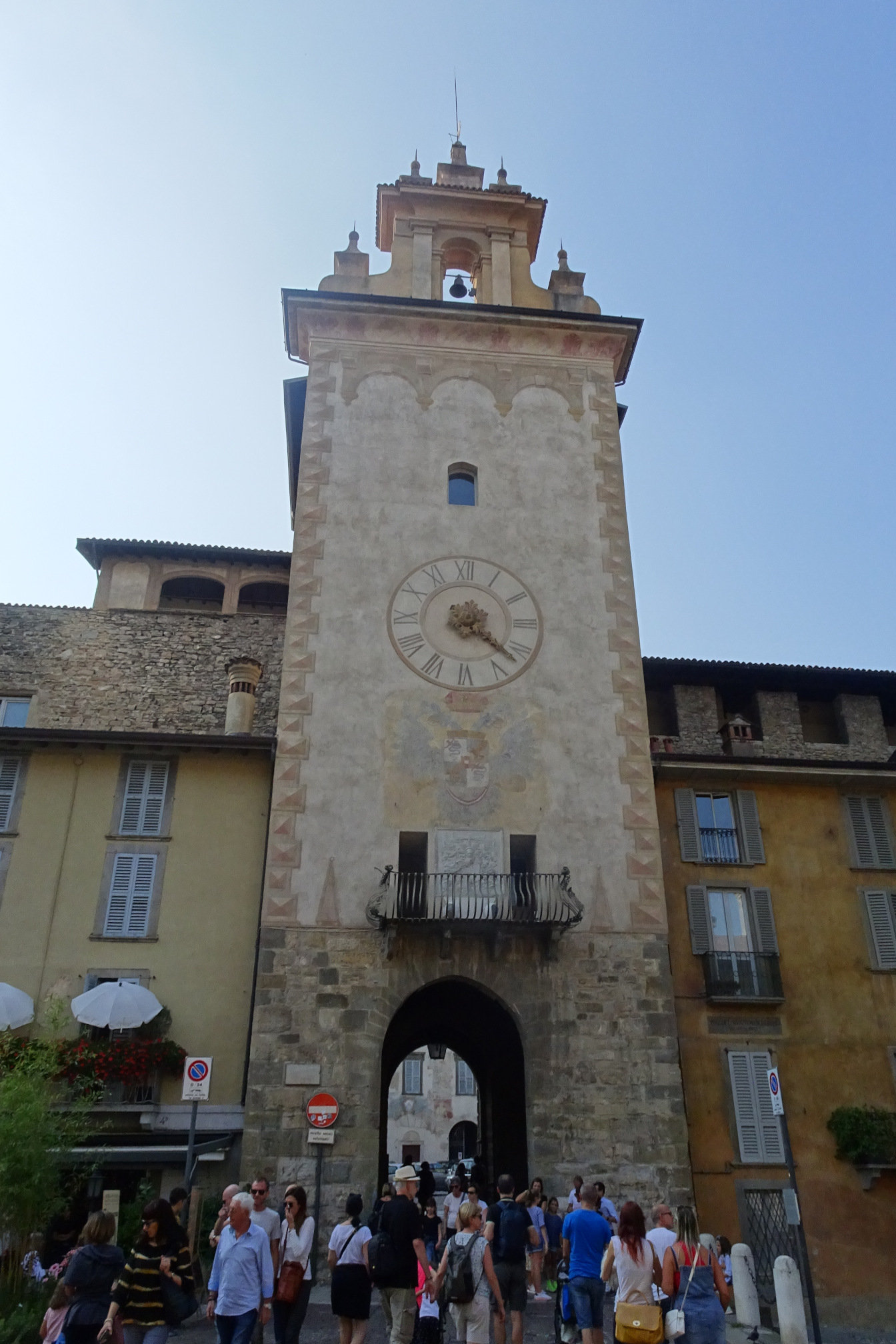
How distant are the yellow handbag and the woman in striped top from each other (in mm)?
2930

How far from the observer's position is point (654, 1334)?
23.2 ft

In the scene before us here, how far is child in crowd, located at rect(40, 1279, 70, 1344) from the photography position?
7719 mm

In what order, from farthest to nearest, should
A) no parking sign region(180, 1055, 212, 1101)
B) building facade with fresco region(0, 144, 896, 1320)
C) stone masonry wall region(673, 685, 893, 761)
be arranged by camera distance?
stone masonry wall region(673, 685, 893, 761), building facade with fresco region(0, 144, 896, 1320), no parking sign region(180, 1055, 212, 1101)

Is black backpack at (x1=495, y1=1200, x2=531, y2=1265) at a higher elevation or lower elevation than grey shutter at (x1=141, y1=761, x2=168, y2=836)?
lower

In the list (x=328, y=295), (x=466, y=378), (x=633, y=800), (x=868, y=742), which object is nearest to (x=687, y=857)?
(x=633, y=800)

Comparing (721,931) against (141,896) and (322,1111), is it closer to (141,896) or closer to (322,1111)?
(322,1111)

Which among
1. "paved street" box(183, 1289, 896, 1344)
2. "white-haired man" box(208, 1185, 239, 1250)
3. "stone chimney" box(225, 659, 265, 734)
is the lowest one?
"paved street" box(183, 1289, 896, 1344)

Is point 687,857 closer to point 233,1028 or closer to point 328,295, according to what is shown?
point 233,1028

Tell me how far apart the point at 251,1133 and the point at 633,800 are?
308 inches

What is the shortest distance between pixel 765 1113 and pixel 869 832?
543 centimetres

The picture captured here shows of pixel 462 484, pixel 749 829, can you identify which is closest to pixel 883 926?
pixel 749 829

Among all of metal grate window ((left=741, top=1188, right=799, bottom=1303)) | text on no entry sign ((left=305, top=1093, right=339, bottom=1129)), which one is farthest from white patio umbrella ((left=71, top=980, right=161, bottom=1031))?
metal grate window ((left=741, top=1188, right=799, bottom=1303))

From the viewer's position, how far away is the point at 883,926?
18000 millimetres

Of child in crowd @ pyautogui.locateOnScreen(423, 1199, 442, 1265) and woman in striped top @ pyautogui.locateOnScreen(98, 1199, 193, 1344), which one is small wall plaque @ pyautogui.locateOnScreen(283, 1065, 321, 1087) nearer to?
child in crowd @ pyautogui.locateOnScreen(423, 1199, 442, 1265)
